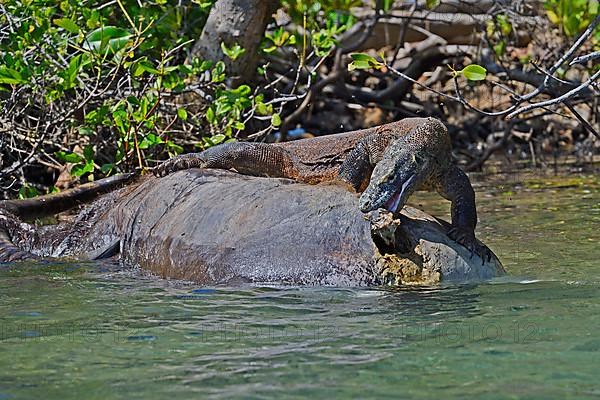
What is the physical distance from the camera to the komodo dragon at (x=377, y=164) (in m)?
4.45

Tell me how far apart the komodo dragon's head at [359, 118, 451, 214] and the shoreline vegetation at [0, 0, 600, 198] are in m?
0.28

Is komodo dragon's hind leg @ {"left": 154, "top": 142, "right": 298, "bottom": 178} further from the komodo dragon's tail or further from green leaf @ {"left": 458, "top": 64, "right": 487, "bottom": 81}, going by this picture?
green leaf @ {"left": 458, "top": 64, "right": 487, "bottom": 81}

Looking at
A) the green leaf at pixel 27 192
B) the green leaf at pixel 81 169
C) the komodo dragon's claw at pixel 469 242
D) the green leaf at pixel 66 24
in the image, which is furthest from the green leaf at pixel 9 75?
the komodo dragon's claw at pixel 469 242

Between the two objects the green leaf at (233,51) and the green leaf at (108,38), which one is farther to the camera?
the green leaf at (233,51)

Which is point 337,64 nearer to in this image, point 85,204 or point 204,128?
point 204,128

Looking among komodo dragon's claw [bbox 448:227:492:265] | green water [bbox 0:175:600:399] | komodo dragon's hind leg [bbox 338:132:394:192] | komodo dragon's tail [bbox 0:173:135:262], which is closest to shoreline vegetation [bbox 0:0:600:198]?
komodo dragon's hind leg [bbox 338:132:394:192]

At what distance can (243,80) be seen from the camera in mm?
8820

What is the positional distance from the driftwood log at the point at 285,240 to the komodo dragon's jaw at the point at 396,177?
3.4 inches

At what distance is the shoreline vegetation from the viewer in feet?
22.1

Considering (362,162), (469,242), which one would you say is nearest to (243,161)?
(362,162)

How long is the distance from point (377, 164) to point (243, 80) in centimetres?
441

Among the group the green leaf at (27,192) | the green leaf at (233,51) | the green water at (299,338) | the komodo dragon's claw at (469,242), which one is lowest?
the green water at (299,338)

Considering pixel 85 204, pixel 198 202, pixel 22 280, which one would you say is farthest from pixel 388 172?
pixel 85 204

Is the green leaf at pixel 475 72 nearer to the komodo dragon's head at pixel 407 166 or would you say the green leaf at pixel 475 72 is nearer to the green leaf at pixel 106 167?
the komodo dragon's head at pixel 407 166
